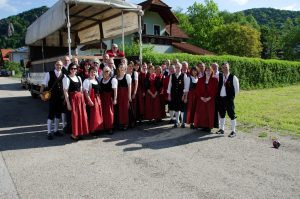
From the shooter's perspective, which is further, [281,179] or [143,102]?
[143,102]

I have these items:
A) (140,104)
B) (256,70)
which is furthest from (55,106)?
(256,70)

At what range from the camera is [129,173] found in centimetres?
551

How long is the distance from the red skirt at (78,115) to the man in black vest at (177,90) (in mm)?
A: 2712

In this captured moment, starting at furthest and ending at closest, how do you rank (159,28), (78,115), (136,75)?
(159,28), (136,75), (78,115)

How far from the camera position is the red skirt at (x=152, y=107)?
31.7ft

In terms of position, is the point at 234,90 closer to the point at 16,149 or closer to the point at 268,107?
the point at 16,149

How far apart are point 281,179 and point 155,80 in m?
5.19

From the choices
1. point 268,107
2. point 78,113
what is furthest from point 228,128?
point 268,107

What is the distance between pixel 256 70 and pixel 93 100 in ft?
67.4

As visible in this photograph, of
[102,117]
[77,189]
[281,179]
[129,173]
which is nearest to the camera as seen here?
[77,189]

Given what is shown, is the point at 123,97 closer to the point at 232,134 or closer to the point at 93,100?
the point at 93,100

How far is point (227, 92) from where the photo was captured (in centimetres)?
818

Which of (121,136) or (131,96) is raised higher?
(131,96)

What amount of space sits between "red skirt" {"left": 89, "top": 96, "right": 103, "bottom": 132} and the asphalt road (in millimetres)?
287
